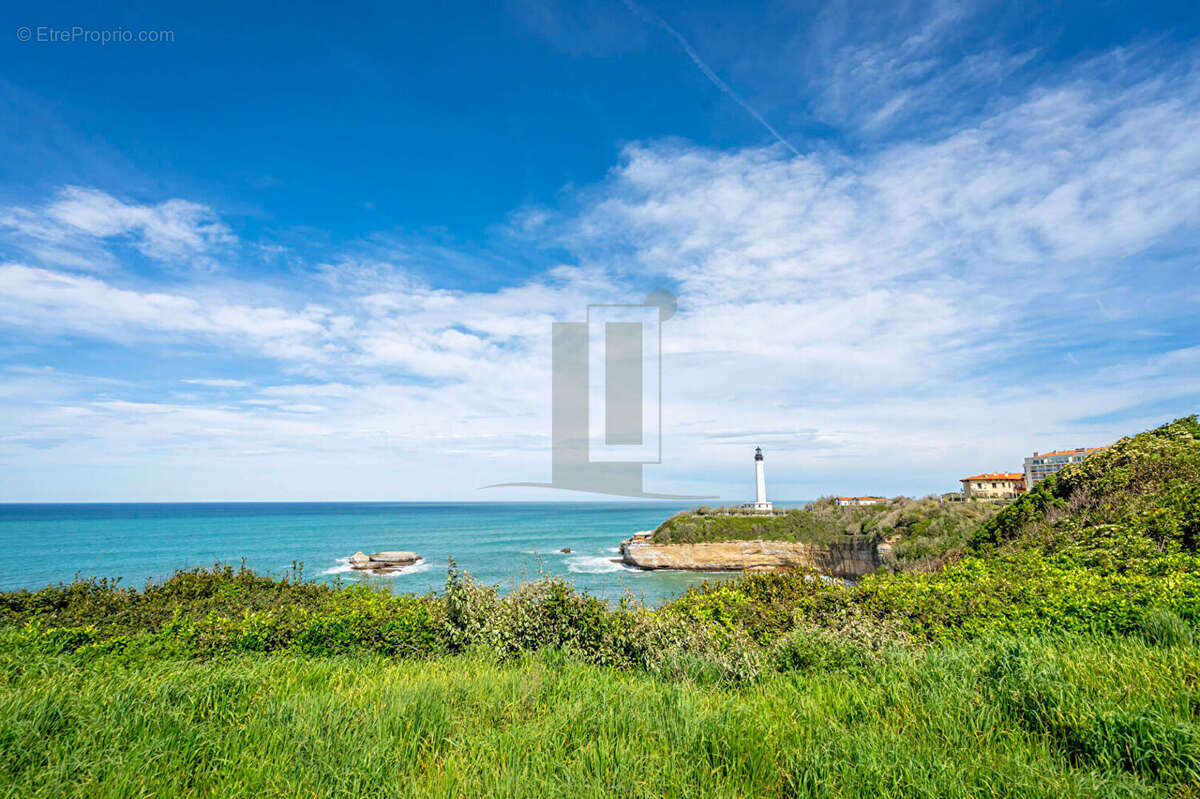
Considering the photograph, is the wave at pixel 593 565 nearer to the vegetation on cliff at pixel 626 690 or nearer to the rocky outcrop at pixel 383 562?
the rocky outcrop at pixel 383 562

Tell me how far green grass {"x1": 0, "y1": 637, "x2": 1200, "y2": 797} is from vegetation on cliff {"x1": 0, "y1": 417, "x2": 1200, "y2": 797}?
0.02m

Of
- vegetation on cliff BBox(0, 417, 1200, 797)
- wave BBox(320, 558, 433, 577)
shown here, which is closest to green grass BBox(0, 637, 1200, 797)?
vegetation on cliff BBox(0, 417, 1200, 797)

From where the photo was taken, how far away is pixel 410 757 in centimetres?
316

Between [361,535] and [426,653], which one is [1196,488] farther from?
[361,535]

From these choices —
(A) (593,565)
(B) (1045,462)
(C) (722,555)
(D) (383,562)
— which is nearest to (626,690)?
(C) (722,555)

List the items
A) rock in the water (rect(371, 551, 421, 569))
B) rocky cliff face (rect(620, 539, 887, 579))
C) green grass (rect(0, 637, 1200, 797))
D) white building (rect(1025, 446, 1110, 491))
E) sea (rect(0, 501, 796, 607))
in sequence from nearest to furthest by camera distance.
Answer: green grass (rect(0, 637, 1200, 797))
sea (rect(0, 501, 796, 607))
rocky cliff face (rect(620, 539, 887, 579))
rock in the water (rect(371, 551, 421, 569))
white building (rect(1025, 446, 1110, 491))

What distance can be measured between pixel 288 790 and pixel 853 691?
11.6 ft

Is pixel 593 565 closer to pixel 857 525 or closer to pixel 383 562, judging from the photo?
pixel 383 562

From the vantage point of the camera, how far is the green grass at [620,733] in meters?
2.80

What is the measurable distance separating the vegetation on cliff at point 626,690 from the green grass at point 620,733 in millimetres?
16

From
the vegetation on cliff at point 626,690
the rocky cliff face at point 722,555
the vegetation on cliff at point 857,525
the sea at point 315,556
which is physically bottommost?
the sea at point 315,556

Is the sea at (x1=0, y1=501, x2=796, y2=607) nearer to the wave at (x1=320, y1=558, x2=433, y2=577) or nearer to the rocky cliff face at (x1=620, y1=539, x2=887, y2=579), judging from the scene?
the wave at (x1=320, y1=558, x2=433, y2=577)

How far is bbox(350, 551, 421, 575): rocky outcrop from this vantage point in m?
38.7

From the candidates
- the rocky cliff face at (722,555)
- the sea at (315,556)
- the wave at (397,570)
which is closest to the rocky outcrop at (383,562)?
the wave at (397,570)
